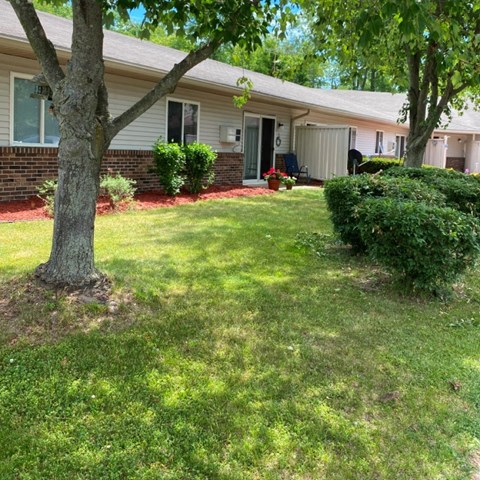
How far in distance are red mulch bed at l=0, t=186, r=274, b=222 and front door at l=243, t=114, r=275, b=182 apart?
199 centimetres

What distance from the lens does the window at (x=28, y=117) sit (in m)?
8.82

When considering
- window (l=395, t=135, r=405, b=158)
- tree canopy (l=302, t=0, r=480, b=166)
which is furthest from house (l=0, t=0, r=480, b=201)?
tree canopy (l=302, t=0, r=480, b=166)

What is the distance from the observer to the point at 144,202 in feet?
33.1

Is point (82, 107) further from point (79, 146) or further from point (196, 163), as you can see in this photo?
point (196, 163)

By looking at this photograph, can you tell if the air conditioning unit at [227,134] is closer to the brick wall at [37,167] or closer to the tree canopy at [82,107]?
the brick wall at [37,167]

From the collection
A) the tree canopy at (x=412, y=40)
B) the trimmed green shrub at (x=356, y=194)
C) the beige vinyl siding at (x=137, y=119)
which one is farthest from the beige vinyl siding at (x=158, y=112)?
the trimmed green shrub at (x=356, y=194)

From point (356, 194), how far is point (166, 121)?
7172mm

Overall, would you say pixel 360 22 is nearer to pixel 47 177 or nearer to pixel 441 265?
pixel 441 265

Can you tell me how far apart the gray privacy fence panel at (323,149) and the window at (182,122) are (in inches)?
222

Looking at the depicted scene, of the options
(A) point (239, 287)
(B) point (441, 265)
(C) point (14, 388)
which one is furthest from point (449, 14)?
(C) point (14, 388)

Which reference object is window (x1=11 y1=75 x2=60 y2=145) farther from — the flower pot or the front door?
the front door

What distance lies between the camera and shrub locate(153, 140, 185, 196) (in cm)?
1058

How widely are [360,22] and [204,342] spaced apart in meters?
2.72

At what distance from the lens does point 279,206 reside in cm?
1088
